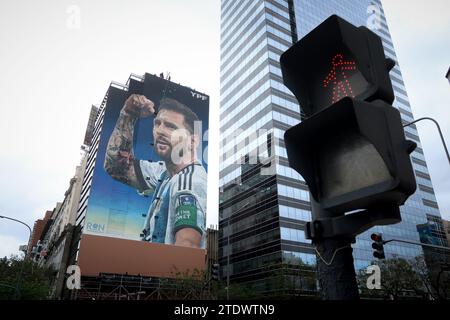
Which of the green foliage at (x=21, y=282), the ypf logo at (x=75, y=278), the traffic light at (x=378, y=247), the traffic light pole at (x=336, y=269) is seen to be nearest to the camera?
the traffic light pole at (x=336, y=269)

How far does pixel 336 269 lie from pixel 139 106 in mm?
76578

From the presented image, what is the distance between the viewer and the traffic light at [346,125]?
6.74 feet

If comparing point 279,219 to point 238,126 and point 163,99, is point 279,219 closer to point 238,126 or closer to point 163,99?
point 238,126

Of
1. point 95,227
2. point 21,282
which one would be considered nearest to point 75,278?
point 95,227

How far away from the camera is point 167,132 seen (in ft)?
249

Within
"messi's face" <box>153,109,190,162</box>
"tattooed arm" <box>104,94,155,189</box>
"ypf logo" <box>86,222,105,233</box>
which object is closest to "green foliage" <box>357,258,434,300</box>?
"ypf logo" <box>86,222,105,233</box>

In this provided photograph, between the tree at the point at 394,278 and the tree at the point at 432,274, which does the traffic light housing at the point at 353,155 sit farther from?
the tree at the point at 394,278

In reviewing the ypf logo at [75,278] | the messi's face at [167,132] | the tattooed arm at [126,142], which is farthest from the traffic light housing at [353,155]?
the messi's face at [167,132]

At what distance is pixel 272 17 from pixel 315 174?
275ft

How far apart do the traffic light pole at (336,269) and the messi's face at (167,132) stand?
7281cm

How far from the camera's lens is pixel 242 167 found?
7631cm

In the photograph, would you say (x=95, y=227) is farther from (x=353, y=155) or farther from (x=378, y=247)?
(x=353, y=155)

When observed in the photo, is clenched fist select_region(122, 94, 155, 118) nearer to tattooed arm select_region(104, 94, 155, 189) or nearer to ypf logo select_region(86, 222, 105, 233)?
tattooed arm select_region(104, 94, 155, 189)

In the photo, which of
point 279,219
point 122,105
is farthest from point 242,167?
point 122,105
